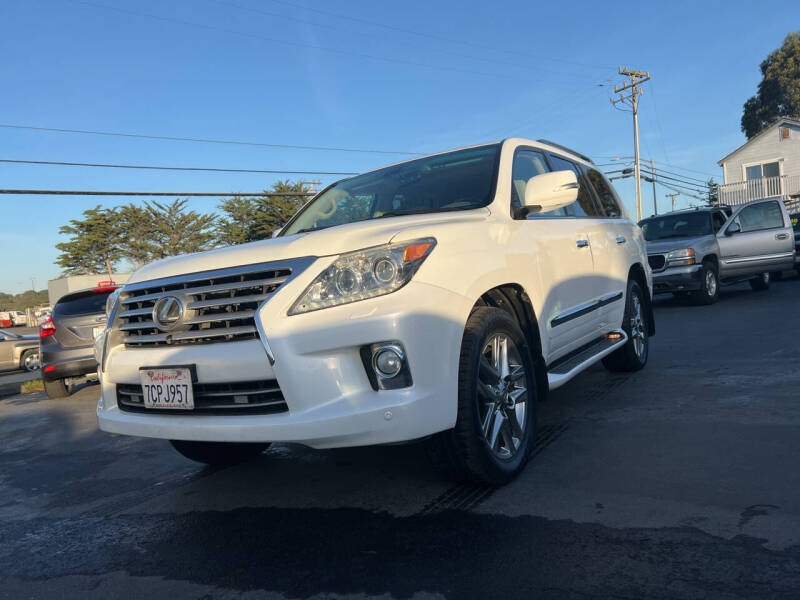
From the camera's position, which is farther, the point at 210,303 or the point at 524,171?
the point at 524,171

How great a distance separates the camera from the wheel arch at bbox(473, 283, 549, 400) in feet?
11.8

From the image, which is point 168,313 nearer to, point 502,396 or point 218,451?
point 218,451

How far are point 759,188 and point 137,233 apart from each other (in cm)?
3747

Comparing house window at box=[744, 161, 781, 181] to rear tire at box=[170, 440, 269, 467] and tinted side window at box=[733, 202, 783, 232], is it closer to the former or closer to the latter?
tinted side window at box=[733, 202, 783, 232]

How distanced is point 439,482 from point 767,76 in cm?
5961

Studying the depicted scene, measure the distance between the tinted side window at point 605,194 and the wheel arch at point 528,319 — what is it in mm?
2418

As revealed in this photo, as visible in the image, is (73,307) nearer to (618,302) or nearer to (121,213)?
(618,302)

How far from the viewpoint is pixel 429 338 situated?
2.78 meters

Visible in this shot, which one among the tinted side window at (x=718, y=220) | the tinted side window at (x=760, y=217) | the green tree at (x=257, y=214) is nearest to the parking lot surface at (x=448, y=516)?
the tinted side window at (x=718, y=220)

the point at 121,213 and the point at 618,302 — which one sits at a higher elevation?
the point at 121,213

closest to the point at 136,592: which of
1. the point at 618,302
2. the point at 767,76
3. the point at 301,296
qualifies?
the point at 301,296

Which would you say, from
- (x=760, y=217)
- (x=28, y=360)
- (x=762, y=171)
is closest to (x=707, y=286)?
(x=760, y=217)

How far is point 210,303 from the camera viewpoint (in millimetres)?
3006

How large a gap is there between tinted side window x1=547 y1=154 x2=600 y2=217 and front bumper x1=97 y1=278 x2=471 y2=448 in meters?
2.50
